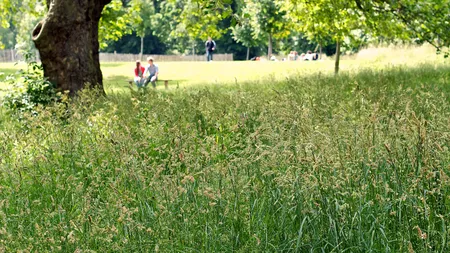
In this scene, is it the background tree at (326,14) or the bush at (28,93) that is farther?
the background tree at (326,14)

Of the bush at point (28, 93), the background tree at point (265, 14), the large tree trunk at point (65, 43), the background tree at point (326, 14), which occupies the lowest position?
the bush at point (28, 93)

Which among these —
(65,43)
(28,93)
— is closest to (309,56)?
(65,43)

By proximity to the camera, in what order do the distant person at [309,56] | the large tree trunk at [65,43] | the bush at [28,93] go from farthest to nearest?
the distant person at [309,56], the large tree trunk at [65,43], the bush at [28,93]

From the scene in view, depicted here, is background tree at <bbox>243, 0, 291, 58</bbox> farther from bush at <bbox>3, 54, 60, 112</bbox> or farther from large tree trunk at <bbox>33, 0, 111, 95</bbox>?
bush at <bbox>3, 54, 60, 112</bbox>

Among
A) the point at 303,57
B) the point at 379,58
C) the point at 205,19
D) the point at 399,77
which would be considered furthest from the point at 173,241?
the point at 303,57

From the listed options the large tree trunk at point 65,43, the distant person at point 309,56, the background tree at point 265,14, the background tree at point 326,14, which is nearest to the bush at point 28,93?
the large tree trunk at point 65,43

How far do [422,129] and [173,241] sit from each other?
1.70 meters

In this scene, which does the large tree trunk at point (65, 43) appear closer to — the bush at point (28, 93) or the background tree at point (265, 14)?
the bush at point (28, 93)

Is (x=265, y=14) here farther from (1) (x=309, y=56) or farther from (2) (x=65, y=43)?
(2) (x=65, y=43)

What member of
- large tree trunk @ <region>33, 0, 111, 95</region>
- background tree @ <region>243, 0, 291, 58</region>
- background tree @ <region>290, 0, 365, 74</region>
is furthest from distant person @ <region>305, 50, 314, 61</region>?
large tree trunk @ <region>33, 0, 111, 95</region>

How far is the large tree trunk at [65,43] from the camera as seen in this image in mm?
10148

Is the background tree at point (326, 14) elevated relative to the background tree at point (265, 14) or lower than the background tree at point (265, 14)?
lower

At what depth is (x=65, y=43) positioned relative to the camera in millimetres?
10258

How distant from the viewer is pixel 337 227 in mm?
3326
